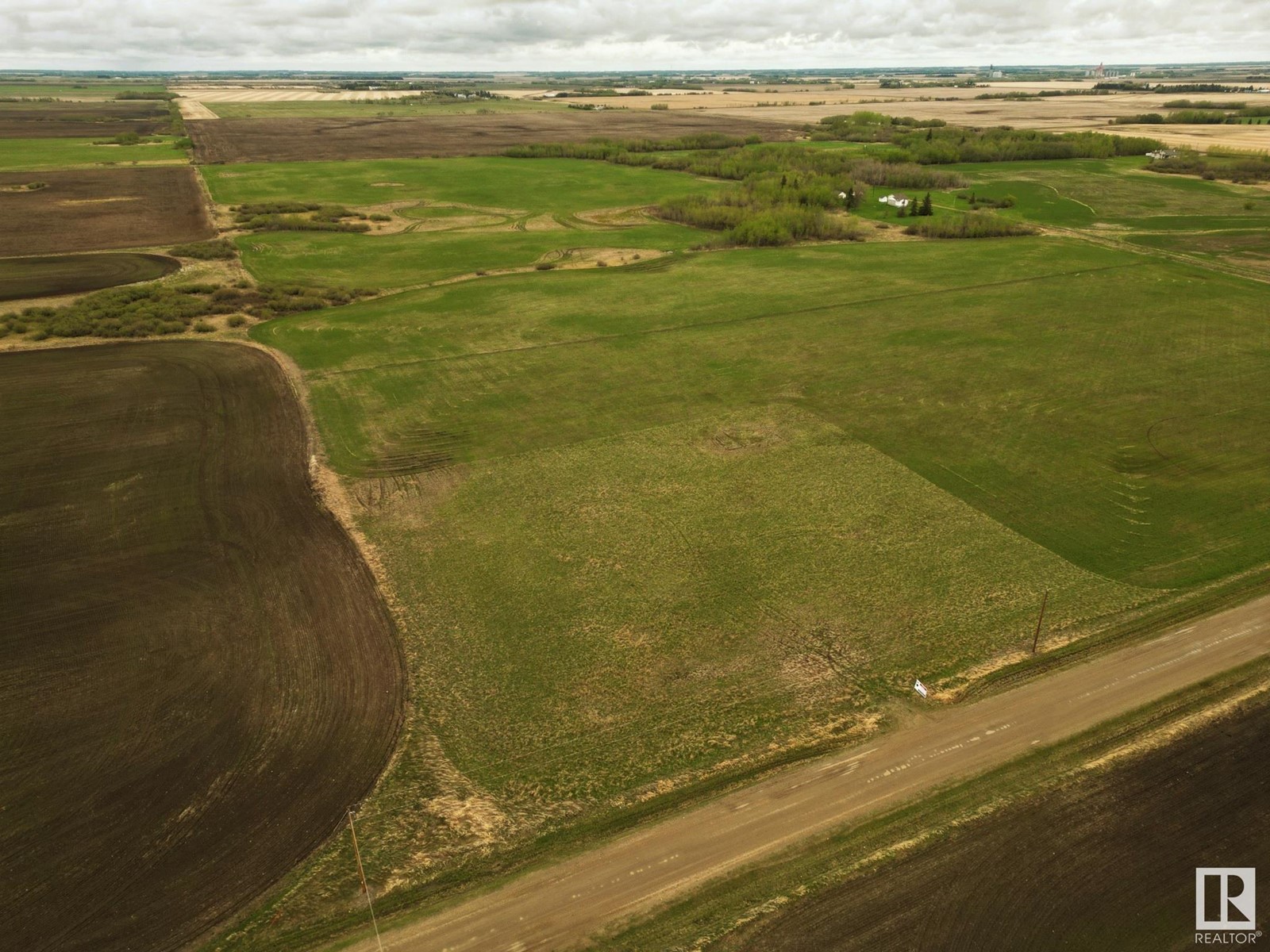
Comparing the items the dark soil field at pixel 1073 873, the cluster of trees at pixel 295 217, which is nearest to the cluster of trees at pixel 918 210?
the cluster of trees at pixel 295 217

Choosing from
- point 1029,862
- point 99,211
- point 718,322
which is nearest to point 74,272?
point 99,211

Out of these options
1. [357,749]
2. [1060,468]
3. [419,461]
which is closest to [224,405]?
[419,461]

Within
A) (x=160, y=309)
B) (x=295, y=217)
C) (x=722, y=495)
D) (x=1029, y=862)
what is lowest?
(x=1029, y=862)

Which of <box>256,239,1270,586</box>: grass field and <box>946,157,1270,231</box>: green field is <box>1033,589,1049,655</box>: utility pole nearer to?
<box>256,239,1270,586</box>: grass field

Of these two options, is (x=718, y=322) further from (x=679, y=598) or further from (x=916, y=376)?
(x=679, y=598)

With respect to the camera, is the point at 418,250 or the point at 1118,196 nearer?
the point at 418,250

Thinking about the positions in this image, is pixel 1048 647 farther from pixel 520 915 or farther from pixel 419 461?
pixel 419 461

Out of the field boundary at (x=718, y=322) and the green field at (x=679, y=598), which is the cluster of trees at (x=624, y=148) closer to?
the field boundary at (x=718, y=322)
